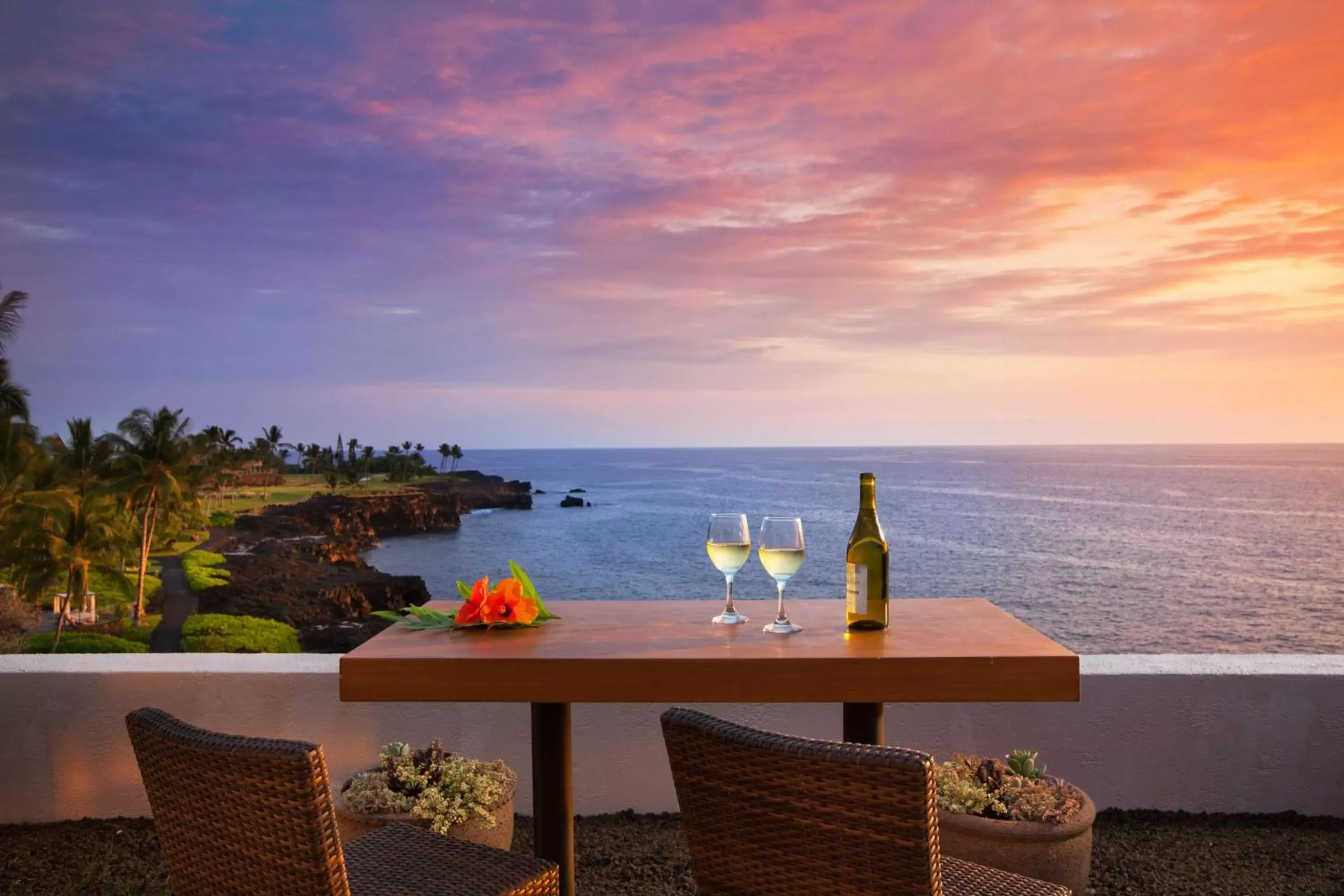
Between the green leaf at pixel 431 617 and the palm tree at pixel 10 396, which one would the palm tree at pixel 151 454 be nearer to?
the palm tree at pixel 10 396

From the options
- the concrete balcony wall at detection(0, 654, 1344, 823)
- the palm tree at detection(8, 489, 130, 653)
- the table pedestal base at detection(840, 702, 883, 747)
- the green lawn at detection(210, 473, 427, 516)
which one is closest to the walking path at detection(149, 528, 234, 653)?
the palm tree at detection(8, 489, 130, 653)

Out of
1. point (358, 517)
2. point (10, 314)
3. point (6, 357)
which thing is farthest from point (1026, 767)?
point (358, 517)

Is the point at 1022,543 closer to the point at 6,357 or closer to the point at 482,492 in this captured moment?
the point at 482,492

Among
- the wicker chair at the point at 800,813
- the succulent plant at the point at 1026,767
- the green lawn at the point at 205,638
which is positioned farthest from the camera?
the green lawn at the point at 205,638

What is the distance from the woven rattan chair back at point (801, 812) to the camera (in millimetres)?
1392

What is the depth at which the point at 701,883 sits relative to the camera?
165 centimetres

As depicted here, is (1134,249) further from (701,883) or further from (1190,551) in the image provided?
(701,883)

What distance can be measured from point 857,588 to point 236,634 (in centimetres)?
4845

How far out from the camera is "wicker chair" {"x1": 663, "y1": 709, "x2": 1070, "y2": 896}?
1.39 meters

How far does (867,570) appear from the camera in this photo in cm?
203

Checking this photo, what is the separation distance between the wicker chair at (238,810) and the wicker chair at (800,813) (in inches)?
21.3

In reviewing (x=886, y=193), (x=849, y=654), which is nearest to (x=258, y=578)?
(x=886, y=193)

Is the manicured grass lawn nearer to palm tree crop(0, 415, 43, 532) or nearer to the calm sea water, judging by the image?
the calm sea water

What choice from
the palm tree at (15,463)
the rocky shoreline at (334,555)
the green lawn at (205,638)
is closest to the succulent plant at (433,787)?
the rocky shoreline at (334,555)
